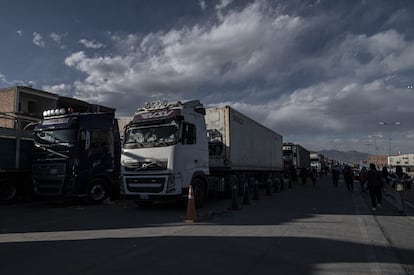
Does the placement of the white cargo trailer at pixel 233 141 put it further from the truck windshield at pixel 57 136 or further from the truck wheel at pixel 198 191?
the truck windshield at pixel 57 136

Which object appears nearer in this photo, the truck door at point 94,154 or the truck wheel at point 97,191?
the truck door at point 94,154

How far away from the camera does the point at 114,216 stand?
10.4 metres

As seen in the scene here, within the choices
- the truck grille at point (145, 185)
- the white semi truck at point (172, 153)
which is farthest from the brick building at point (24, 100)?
the truck grille at point (145, 185)

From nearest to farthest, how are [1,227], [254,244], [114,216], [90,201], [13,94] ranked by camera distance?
1. [254,244]
2. [1,227]
3. [114,216]
4. [90,201]
5. [13,94]

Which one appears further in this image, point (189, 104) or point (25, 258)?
point (189, 104)

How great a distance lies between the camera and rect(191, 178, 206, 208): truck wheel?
11.9m

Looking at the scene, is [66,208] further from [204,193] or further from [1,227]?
[204,193]

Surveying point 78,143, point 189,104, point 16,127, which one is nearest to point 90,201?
point 78,143

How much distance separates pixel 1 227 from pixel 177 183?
483cm

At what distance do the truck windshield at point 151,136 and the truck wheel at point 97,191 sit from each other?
99.1 inches

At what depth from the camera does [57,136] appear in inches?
493

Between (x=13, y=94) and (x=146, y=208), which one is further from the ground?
(x=13, y=94)

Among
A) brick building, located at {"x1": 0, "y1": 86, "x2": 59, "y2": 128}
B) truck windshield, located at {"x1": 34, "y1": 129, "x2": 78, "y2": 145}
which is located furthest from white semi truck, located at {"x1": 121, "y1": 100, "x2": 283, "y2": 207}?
brick building, located at {"x1": 0, "y1": 86, "x2": 59, "y2": 128}

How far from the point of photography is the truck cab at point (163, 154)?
10.8 metres
